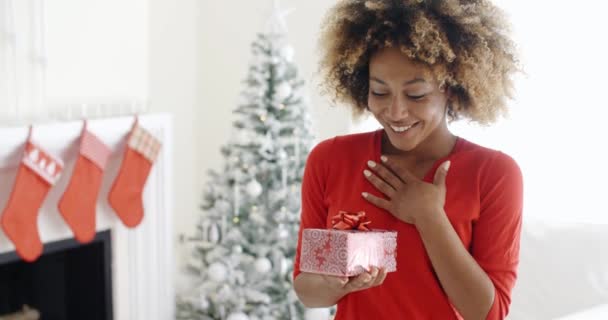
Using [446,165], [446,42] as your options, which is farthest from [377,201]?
[446,42]

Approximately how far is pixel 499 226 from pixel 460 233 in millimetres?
65

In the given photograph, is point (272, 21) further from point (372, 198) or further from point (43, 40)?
point (372, 198)

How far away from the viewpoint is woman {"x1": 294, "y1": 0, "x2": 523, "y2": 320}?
132 centimetres

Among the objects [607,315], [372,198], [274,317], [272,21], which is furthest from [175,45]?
[372,198]

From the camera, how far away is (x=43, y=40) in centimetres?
296

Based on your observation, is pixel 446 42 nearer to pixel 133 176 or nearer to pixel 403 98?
pixel 403 98

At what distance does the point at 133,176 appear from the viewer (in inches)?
128

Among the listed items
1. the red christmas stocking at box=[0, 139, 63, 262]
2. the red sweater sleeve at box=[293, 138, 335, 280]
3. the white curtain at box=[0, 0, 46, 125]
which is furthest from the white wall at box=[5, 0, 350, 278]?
the red sweater sleeve at box=[293, 138, 335, 280]

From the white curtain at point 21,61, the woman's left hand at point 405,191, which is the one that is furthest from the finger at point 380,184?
the white curtain at point 21,61

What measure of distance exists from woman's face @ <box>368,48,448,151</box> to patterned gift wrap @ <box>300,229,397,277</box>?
0.56 ft

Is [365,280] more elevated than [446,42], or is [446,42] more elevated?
[446,42]

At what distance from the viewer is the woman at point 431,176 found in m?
1.32

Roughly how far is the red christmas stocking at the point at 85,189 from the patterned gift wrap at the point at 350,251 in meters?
1.86

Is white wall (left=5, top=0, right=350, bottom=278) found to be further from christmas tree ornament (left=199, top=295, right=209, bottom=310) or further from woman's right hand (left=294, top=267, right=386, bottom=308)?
woman's right hand (left=294, top=267, right=386, bottom=308)
